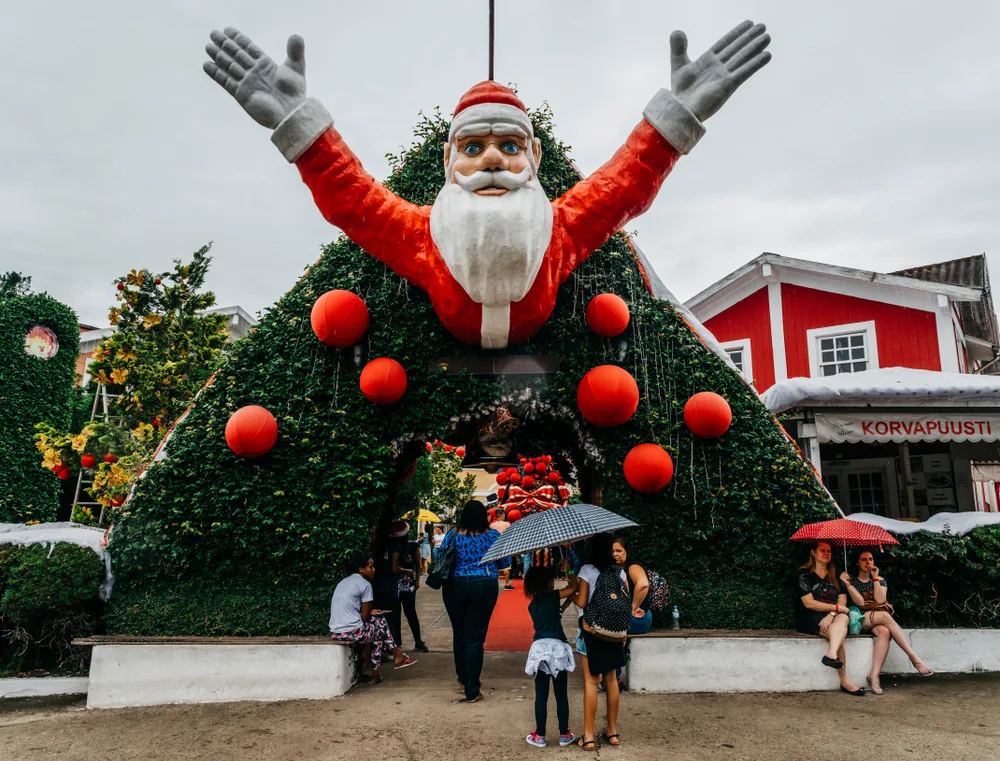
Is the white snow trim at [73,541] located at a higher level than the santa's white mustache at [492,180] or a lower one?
lower

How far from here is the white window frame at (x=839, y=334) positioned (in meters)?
11.2

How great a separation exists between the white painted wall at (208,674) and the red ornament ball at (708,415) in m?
3.73

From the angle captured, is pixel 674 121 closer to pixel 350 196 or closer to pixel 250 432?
pixel 350 196

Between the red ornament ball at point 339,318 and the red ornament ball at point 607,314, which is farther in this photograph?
the red ornament ball at point 607,314

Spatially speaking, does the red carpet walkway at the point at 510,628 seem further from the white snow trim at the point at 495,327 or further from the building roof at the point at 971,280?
the building roof at the point at 971,280

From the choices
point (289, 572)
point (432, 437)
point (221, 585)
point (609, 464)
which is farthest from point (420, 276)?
point (221, 585)

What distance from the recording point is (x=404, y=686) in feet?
18.6

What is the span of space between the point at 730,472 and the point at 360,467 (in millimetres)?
3399

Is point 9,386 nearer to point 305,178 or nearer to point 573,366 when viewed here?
point 305,178

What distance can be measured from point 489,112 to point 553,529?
10.9 feet

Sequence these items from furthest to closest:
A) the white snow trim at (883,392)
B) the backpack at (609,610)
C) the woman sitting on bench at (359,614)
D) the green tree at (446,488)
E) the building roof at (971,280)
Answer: the green tree at (446,488) → the building roof at (971,280) → the white snow trim at (883,392) → the woman sitting on bench at (359,614) → the backpack at (609,610)

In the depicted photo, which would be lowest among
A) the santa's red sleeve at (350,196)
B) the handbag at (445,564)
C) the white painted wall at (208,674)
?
the white painted wall at (208,674)

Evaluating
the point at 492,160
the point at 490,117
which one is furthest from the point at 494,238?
the point at 490,117

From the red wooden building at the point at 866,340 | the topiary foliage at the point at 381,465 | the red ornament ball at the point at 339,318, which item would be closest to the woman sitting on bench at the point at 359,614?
the topiary foliage at the point at 381,465
